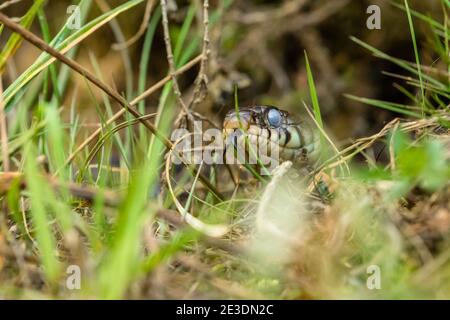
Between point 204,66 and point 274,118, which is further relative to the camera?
point 274,118

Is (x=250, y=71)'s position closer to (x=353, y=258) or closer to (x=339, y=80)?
(x=339, y=80)

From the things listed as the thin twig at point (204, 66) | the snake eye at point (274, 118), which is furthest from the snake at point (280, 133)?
the thin twig at point (204, 66)

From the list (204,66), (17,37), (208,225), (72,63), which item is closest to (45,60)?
(17,37)

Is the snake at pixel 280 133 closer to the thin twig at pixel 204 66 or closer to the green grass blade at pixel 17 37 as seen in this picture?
the thin twig at pixel 204 66

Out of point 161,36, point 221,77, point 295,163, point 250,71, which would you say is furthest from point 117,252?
point 161,36

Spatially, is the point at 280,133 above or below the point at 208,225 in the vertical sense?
above

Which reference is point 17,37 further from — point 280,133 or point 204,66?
point 280,133

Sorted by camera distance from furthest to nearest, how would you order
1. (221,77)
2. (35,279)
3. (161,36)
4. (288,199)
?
(161,36), (221,77), (288,199), (35,279)
